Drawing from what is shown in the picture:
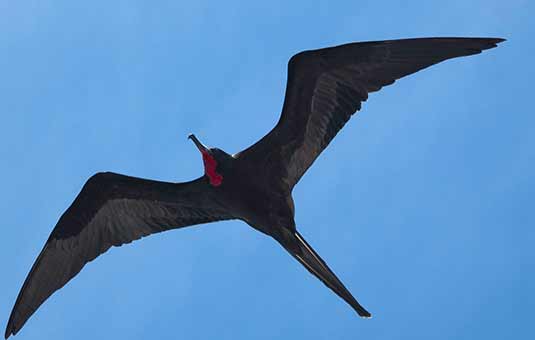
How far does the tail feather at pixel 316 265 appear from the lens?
9.21 metres

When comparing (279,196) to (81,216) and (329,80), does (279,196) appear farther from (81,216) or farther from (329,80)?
(81,216)

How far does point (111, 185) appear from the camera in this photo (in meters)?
10.4

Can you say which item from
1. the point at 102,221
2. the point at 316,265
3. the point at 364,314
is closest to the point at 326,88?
the point at 316,265

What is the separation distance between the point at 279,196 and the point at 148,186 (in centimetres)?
145

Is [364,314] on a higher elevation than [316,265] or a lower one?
lower

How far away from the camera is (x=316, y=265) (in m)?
9.46

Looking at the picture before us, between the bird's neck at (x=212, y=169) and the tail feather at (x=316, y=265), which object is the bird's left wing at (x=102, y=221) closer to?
the bird's neck at (x=212, y=169)

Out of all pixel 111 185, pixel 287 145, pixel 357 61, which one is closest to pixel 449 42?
pixel 357 61

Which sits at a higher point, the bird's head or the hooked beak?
the hooked beak

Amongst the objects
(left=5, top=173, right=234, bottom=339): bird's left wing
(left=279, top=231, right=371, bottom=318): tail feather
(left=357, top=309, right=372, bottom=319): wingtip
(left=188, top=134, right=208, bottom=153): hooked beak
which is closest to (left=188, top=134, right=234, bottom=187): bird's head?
(left=188, top=134, right=208, bottom=153): hooked beak

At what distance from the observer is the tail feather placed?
921cm

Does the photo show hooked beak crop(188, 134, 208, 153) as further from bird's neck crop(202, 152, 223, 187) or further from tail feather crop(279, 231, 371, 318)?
tail feather crop(279, 231, 371, 318)

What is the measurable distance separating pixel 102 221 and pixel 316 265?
2460mm

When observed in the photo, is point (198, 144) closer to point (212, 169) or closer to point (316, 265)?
point (212, 169)
